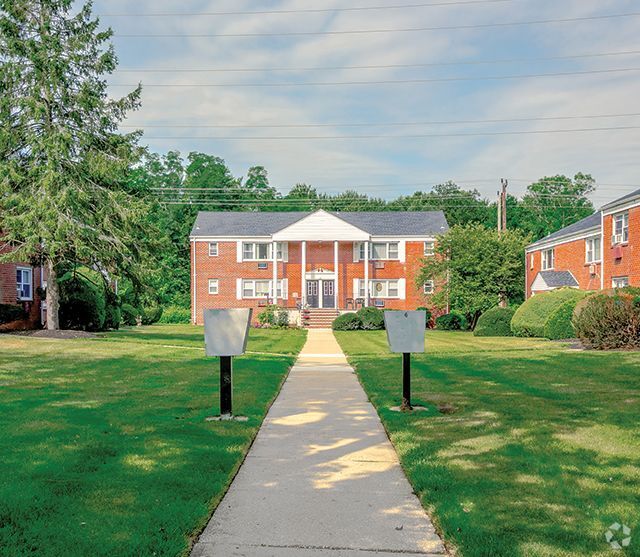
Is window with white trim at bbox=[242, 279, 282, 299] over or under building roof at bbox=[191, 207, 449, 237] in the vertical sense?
under

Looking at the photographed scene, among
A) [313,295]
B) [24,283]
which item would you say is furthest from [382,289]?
[24,283]

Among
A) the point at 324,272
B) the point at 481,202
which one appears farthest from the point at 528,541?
the point at 481,202

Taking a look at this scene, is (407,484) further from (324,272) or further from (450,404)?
(324,272)

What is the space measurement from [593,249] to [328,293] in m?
19.2

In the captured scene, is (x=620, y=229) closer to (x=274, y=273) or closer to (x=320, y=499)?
(x=274, y=273)

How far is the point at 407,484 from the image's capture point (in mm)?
5469

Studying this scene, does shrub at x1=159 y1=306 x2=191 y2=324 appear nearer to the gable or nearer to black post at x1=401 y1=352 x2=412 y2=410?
the gable

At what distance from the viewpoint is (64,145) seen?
885 inches

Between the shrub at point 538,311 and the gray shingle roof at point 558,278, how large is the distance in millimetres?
6755

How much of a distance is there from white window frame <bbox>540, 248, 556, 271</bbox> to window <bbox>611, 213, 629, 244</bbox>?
8.22 metres

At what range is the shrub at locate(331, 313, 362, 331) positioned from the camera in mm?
37344

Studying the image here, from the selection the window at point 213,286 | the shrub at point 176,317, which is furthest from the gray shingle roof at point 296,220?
the shrub at point 176,317

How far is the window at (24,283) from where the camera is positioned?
2831cm

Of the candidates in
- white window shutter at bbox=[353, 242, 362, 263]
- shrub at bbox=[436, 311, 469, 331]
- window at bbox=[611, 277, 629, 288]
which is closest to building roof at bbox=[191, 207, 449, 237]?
white window shutter at bbox=[353, 242, 362, 263]
